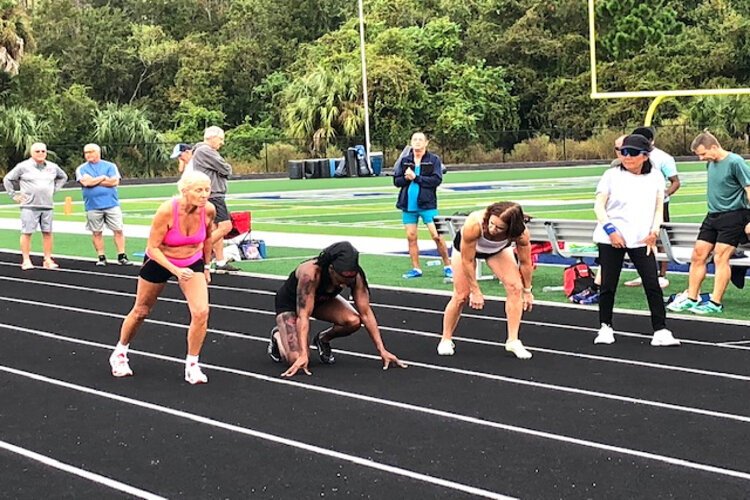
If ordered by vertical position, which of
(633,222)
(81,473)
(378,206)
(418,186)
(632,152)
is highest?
(632,152)

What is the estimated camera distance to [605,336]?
11.0 meters

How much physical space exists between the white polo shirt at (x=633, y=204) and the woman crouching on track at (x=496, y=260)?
92 centimetres

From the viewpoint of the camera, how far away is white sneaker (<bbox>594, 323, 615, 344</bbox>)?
1095cm

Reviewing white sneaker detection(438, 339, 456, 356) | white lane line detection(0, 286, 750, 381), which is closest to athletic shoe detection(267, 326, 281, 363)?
white lane line detection(0, 286, 750, 381)

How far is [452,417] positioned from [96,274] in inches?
388

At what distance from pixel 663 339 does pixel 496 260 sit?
154cm

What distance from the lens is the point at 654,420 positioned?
812cm

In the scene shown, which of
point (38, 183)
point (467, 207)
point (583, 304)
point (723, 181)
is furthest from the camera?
point (467, 207)

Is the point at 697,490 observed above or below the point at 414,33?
below

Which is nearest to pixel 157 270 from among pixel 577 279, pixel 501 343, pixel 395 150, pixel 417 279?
pixel 501 343

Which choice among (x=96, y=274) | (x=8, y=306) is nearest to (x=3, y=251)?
(x=96, y=274)

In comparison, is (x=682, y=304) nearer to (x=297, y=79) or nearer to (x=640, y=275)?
(x=640, y=275)

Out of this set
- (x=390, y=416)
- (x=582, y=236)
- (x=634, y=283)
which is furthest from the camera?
(x=634, y=283)

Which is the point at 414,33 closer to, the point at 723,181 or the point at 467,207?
the point at 467,207
